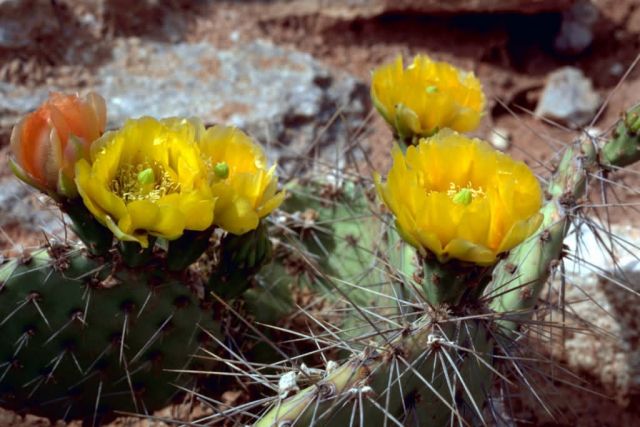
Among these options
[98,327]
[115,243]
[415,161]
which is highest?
[415,161]

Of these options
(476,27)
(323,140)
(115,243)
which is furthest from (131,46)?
(115,243)

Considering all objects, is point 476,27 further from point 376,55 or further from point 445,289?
point 445,289

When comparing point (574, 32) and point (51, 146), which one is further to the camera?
point (574, 32)

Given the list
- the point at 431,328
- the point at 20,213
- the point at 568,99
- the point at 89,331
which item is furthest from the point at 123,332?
the point at 568,99

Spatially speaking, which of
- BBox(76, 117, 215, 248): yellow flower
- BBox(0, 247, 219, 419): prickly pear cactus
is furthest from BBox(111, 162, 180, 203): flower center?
BBox(0, 247, 219, 419): prickly pear cactus

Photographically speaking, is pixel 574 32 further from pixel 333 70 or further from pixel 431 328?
pixel 431 328

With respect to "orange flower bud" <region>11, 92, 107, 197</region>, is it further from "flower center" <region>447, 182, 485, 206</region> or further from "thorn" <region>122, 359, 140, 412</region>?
"flower center" <region>447, 182, 485, 206</region>

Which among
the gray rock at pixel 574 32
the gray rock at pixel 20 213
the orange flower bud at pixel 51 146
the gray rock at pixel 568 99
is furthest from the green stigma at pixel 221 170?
the gray rock at pixel 574 32
